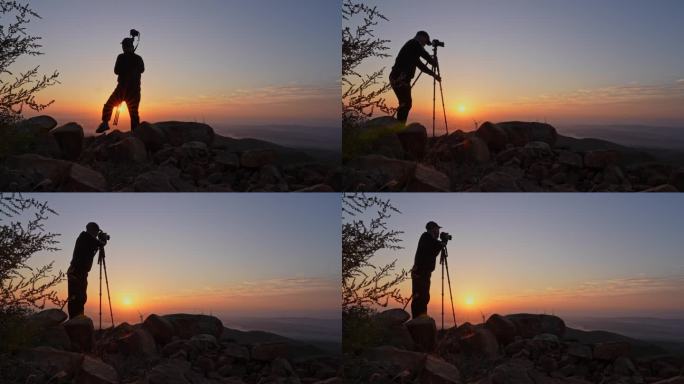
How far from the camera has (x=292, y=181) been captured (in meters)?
7.70

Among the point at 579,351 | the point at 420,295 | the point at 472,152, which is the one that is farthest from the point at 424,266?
the point at 579,351

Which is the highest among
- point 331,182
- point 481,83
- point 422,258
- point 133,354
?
point 481,83

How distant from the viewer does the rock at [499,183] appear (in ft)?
25.2

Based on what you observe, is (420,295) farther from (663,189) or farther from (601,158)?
(663,189)

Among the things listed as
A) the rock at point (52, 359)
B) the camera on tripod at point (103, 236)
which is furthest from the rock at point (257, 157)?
the rock at point (52, 359)

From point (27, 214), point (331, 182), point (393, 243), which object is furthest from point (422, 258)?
point (27, 214)

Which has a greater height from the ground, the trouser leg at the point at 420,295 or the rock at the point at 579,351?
the trouser leg at the point at 420,295

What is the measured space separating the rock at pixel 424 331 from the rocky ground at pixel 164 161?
0.98 meters

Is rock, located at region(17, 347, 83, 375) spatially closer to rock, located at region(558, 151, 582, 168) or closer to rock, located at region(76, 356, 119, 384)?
rock, located at region(76, 356, 119, 384)

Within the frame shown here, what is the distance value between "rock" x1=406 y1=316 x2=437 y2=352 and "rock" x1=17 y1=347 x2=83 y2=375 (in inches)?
Result: 81.7

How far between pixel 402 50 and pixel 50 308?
274cm

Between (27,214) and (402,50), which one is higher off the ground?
(402,50)

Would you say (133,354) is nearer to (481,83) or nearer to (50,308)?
(50,308)

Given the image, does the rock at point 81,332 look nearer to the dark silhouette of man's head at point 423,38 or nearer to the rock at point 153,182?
the rock at point 153,182
